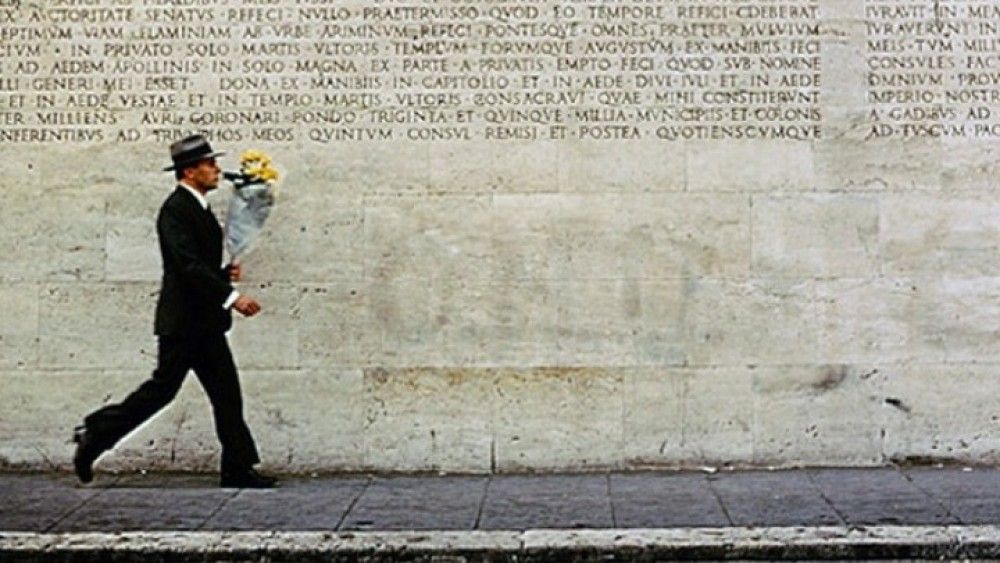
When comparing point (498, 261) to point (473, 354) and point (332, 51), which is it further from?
point (332, 51)

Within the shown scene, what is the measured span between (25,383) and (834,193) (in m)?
5.54

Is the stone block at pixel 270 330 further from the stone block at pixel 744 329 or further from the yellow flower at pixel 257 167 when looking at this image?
the stone block at pixel 744 329

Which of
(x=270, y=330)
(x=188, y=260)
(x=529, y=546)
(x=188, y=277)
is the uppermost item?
(x=188, y=260)

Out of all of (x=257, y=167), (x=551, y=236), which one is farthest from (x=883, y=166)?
(x=257, y=167)

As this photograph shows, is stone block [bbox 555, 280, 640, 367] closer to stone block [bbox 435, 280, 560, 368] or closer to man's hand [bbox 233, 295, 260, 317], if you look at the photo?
stone block [bbox 435, 280, 560, 368]

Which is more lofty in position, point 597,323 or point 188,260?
point 188,260

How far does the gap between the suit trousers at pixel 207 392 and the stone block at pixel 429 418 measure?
38.2 inches

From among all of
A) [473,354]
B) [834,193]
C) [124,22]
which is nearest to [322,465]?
[473,354]

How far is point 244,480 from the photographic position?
27.5 feet

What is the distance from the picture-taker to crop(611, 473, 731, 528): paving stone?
7.25m

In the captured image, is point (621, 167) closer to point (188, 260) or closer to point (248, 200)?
point (248, 200)

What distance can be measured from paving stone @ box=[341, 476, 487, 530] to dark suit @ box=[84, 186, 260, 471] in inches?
35.7

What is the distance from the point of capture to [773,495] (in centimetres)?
800

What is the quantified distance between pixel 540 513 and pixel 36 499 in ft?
9.93
